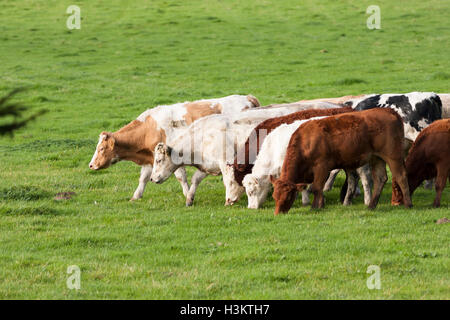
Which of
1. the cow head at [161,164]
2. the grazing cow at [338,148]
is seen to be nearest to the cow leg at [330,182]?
the grazing cow at [338,148]

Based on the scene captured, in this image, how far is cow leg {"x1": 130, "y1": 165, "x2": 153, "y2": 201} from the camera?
14.5 meters

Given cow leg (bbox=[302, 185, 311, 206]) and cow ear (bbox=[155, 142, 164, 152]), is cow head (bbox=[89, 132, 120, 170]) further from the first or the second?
cow leg (bbox=[302, 185, 311, 206])

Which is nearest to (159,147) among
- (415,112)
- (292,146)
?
(292,146)

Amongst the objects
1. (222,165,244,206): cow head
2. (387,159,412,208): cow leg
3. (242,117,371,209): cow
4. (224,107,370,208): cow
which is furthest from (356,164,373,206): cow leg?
(222,165,244,206): cow head

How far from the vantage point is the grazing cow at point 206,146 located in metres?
14.0

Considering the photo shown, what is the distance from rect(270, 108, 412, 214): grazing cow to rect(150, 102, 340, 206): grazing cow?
1.69 metres

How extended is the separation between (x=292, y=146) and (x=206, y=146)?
7.22 feet

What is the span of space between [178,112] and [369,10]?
28.7 meters

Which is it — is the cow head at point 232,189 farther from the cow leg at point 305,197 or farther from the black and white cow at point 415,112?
the black and white cow at point 415,112

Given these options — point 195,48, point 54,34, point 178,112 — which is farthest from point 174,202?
point 54,34

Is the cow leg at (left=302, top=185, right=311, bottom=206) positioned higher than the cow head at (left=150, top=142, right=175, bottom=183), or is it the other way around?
the cow head at (left=150, top=142, right=175, bottom=183)

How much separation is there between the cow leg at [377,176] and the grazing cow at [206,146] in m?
2.49

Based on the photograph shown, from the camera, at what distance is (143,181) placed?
1473 cm

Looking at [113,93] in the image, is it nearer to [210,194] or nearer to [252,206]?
[210,194]
